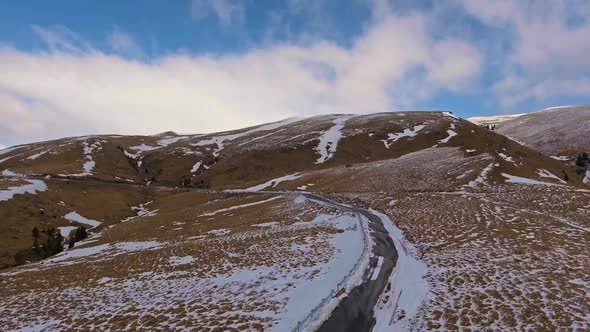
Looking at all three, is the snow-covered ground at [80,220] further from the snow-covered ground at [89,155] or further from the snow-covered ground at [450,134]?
the snow-covered ground at [450,134]

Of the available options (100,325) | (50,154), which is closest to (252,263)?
(100,325)

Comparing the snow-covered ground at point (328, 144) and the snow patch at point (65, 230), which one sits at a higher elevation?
the snow-covered ground at point (328, 144)

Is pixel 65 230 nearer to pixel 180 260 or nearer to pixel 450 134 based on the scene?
pixel 180 260

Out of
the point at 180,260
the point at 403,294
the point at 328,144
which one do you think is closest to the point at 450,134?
the point at 328,144

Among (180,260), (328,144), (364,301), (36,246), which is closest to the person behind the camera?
(364,301)

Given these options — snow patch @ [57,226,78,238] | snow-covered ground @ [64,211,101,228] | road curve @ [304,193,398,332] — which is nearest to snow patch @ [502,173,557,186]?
road curve @ [304,193,398,332]

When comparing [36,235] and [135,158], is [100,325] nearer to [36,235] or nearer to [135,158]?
[36,235]

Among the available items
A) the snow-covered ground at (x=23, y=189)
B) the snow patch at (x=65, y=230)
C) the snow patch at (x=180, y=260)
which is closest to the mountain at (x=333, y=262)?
the snow patch at (x=65, y=230)

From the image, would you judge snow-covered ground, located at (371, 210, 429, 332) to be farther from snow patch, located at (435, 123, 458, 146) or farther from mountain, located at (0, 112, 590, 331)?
snow patch, located at (435, 123, 458, 146)

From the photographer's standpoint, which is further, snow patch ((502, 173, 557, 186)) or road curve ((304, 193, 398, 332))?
snow patch ((502, 173, 557, 186))

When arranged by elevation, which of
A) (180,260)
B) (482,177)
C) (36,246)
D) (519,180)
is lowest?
(519,180)

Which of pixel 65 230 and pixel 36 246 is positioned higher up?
pixel 65 230
